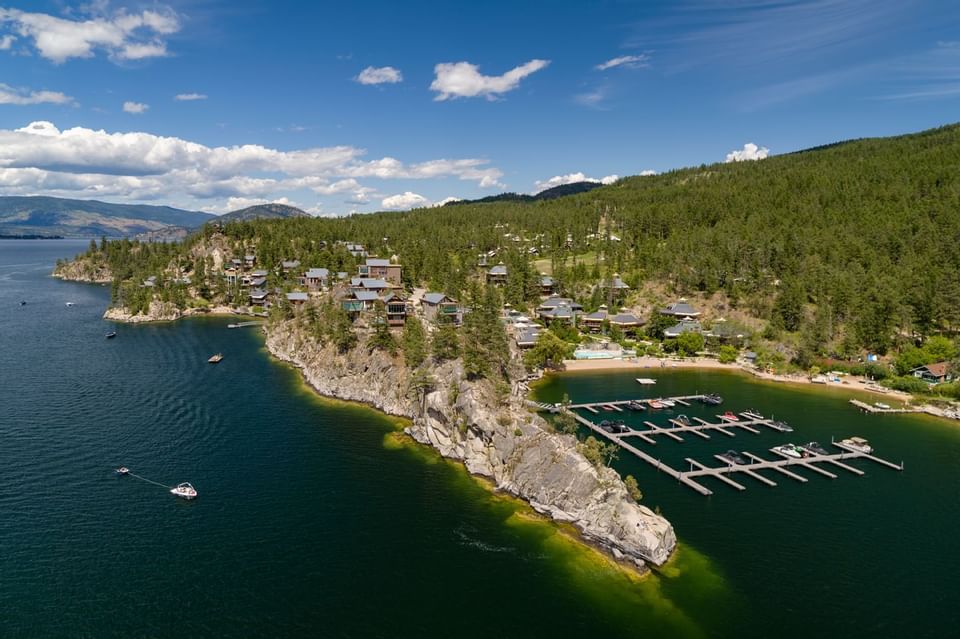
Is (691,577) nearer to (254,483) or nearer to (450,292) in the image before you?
(254,483)

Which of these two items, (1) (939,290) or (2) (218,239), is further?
(2) (218,239)

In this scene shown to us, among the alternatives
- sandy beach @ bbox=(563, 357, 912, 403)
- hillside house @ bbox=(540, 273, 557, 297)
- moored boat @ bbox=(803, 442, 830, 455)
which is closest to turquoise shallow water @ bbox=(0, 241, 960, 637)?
moored boat @ bbox=(803, 442, 830, 455)

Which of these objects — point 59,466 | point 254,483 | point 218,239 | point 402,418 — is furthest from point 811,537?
point 218,239

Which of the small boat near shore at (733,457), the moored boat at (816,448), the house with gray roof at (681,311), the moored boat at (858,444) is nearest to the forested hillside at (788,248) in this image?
the house with gray roof at (681,311)

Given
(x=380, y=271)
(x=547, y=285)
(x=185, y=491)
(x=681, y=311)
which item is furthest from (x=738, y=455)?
(x=380, y=271)

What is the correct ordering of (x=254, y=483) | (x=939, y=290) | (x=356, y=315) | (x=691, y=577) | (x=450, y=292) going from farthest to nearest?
(x=450, y=292) < (x=939, y=290) < (x=356, y=315) < (x=254, y=483) < (x=691, y=577)

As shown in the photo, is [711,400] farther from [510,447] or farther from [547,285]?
[547,285]

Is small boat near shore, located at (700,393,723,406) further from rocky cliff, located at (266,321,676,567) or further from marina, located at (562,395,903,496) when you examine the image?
rocky cliff, located at (266,321,676,567)
